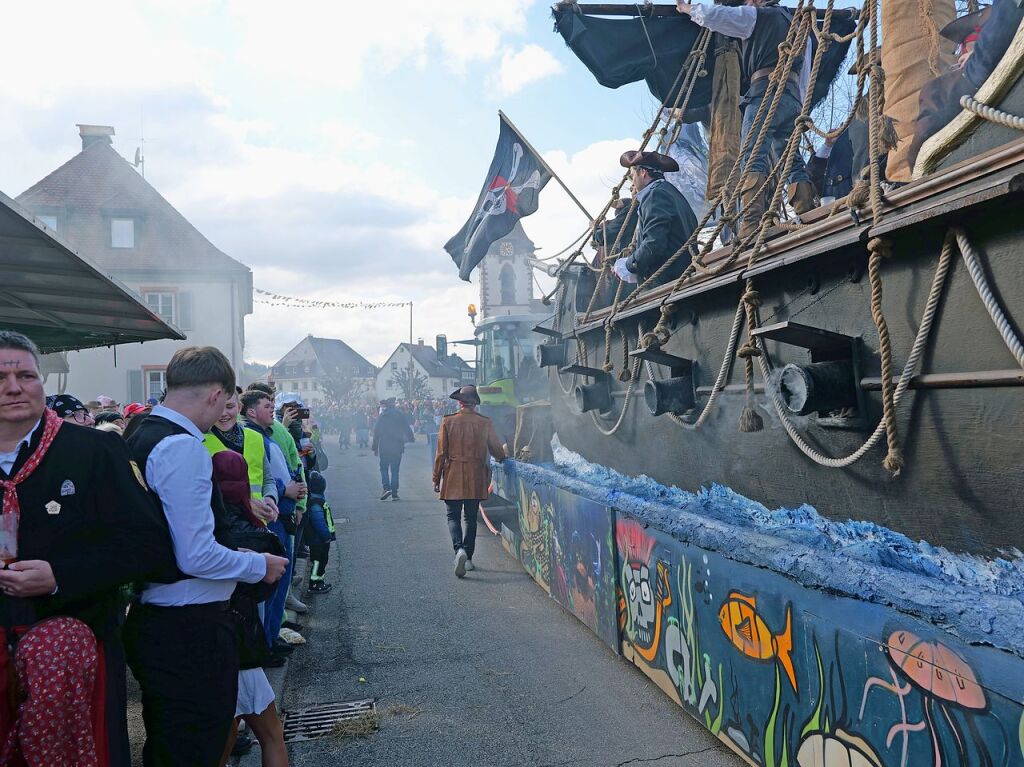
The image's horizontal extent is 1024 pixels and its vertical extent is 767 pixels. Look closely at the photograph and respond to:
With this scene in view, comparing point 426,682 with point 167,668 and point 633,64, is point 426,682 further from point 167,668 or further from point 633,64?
point 633,64

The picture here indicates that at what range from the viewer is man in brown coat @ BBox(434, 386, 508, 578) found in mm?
7887

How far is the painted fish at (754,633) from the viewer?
2.87 meters

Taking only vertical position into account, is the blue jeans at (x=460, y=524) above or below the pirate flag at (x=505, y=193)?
below

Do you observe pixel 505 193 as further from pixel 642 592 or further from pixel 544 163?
pixel 642 592

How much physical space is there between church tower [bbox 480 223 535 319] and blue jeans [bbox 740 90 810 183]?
5321 centimetres

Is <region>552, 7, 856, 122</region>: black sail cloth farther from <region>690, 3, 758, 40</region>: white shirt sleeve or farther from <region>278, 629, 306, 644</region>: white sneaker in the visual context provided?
<region>278, 629, 306, 644</region>: white sneaker

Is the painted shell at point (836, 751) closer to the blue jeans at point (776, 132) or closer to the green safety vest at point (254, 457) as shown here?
the green safety vest at point (254, 457)

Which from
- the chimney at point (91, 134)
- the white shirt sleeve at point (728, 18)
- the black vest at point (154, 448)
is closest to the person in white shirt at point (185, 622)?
the black vest at point (154, 448)

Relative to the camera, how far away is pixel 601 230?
21.2ft

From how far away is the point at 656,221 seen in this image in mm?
5195

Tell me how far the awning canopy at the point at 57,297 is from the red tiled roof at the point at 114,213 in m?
23.0

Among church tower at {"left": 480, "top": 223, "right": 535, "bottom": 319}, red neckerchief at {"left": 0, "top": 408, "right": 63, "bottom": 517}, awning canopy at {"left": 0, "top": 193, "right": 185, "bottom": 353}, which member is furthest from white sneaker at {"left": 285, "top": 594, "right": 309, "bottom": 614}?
church tower at {"left": 480, "top": 223, "right": 535, "bottom": 319}

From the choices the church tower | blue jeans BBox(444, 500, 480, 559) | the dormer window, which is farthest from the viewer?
the church tower

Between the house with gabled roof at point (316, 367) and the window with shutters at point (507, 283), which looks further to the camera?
the house with gabled roof at point (316, 367)
